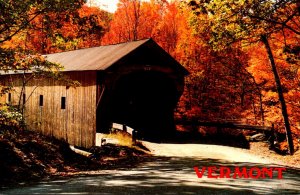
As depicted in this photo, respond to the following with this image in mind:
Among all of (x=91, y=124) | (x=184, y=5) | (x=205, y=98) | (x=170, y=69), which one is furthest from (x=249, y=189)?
(x=205, y=98)

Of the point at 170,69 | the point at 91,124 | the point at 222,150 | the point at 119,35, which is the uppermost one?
the point at 119,35

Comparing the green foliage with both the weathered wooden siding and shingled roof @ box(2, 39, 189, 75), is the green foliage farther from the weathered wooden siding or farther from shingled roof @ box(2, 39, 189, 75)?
the weathered wooden siding

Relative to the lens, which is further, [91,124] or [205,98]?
[205,98]

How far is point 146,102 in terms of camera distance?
23875 millimetres

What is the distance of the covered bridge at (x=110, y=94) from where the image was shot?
1859 centimetres

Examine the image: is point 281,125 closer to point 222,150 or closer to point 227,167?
point 222,150

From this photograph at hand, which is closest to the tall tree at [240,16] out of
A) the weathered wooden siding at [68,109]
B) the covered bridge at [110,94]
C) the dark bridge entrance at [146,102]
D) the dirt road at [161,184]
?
the dirt road at [161,184]

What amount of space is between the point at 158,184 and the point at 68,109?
1316 centimetres

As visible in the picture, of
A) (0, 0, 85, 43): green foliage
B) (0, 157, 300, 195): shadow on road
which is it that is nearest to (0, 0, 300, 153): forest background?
(0, 0, 85, 43): green foliage

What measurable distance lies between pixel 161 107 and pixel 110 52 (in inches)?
234

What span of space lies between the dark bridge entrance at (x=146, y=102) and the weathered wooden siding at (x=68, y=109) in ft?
9.91

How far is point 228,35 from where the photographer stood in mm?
12586

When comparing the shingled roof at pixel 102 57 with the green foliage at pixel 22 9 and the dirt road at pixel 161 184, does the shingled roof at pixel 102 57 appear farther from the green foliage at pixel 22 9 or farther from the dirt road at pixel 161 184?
the dirt road at pixel 161 184

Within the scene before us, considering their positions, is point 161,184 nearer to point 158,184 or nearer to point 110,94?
point 158,184
